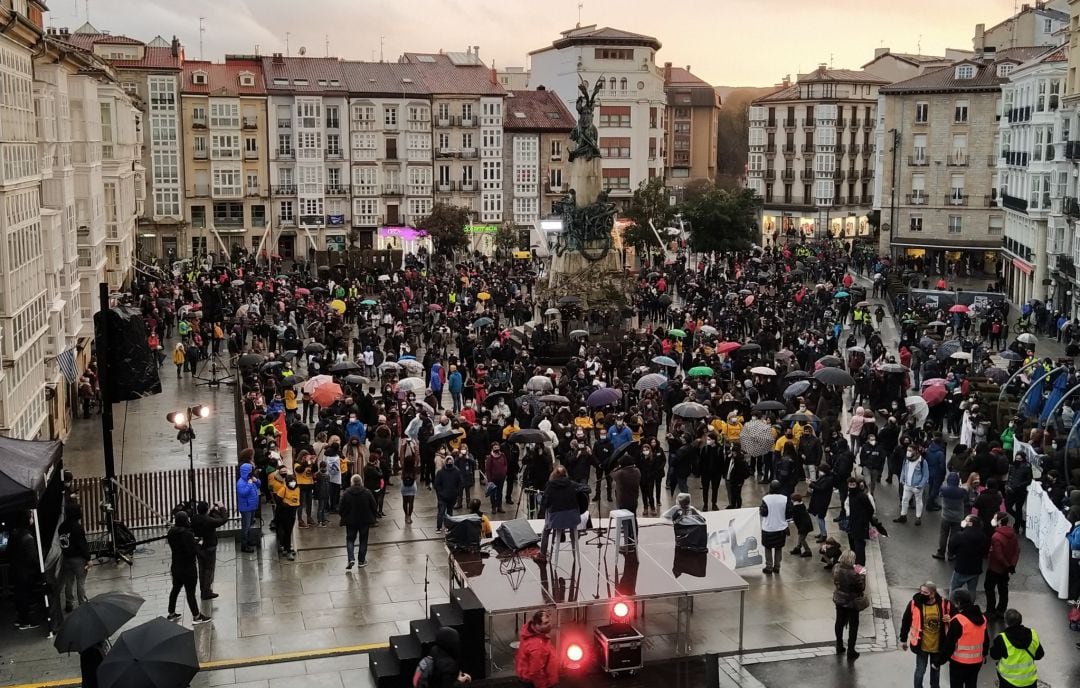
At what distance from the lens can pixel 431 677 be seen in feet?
40.6

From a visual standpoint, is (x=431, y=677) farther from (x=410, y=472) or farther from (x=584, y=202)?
(x=584, y=202)

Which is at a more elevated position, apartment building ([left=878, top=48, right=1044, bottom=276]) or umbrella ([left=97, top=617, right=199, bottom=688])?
apartment building ([left=878, top=48, right=1044, bottom=276])

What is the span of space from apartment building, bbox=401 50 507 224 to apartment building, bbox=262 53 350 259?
6714 mm

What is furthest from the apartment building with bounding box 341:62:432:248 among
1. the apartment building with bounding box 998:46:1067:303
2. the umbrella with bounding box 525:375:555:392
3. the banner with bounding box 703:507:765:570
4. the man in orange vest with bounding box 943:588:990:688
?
the man in orange vest with bounding box 943:588:990:688

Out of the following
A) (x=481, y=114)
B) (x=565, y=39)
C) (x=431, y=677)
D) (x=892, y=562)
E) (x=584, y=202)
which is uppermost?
(x=565, y=39)

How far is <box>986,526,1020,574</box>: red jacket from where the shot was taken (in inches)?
678

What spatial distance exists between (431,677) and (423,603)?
5.60 m

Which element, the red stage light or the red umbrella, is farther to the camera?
the red umbrella

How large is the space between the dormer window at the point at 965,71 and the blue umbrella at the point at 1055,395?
51.2 meters

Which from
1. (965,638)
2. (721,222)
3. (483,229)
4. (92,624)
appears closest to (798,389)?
(965,638)

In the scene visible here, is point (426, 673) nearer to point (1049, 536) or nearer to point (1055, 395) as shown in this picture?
point (1049, 536)

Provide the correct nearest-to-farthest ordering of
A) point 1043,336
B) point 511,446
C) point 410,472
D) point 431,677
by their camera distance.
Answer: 1. point 431,677
2. point 410,472
3. point 511,446
4. point 1043,336

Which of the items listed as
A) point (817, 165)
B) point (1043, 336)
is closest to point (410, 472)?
point (1043, 336)

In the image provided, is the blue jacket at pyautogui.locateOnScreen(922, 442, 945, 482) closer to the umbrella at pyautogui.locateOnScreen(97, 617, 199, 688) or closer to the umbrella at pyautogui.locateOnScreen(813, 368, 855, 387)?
the umbrella at pyautogui.locateOnScreen(813, 368, 855, 387)
